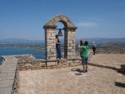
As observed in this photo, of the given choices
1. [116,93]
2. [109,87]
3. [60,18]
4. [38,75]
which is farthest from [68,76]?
[60,18]

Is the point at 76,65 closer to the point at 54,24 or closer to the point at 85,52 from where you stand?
the point at 85,52

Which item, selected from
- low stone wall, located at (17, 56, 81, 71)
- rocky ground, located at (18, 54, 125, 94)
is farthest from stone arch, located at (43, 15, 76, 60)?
rocky ground, located at (18, 54, 125, 94)

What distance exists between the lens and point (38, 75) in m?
9.52

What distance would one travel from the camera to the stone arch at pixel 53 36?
1118cm

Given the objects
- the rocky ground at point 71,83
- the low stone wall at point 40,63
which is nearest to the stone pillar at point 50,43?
the low stone wall at point 40,63

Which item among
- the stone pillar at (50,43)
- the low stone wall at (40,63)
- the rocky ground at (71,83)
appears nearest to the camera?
the rocky ground at (71,83)

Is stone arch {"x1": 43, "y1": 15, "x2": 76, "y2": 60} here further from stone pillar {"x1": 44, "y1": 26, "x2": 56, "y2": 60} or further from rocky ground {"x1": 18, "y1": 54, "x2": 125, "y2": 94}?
rocky ground {"x1": 18, "y1": 54, "x2": 125, "y2": 94}

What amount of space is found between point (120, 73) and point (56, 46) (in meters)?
3.98

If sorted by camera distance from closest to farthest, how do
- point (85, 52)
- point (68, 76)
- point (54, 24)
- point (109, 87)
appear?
1. point (109, 87)
2. point (68, 76)
3. point (85, 52)
4. point (54, 24)

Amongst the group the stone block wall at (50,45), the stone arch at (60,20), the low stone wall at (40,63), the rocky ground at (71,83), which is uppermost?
the stone arch at (60,20)

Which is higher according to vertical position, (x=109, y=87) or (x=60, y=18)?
(x=60, y=18)

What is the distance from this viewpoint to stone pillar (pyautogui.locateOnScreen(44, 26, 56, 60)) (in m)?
11.2

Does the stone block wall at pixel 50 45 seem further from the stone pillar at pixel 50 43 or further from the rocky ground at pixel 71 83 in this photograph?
the rocky ground at pixel 71 83

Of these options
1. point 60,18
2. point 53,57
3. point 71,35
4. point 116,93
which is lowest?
point 116,93
